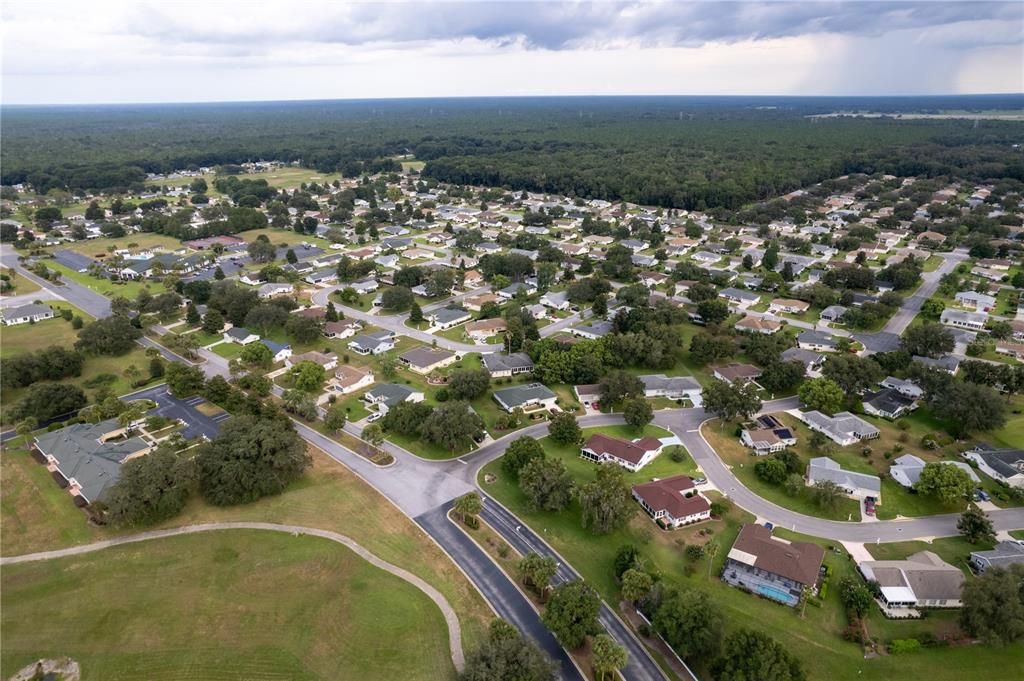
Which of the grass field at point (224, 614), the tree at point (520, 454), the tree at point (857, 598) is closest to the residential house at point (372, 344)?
the tree at point (520, 454)

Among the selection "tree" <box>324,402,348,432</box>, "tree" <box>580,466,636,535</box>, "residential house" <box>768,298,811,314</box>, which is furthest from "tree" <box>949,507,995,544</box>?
"tree" <box>324,402,348,432</box>

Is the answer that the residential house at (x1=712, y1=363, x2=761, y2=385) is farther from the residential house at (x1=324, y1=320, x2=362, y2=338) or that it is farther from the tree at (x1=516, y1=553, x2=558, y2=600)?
the residential house at (x1=324, y1=320, x2=362, y2=338)

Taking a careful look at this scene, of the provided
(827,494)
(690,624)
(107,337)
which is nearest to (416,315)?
(107,337)

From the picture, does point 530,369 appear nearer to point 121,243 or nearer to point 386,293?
point 386,293

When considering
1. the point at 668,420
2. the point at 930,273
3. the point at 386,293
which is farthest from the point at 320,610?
the point at 930,273

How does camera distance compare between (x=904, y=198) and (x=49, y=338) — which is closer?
(x=49, y=338)

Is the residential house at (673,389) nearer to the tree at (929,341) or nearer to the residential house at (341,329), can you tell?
the tree at (929,341)
